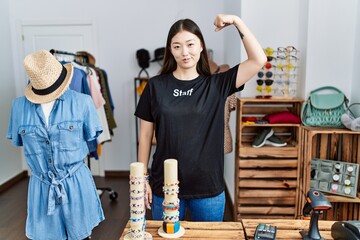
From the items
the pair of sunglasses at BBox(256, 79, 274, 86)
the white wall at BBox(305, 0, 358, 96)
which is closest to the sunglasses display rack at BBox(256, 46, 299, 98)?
the pair of sunglasses at BBox(256, 79, 274, 86)

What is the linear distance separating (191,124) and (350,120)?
1.37 meters

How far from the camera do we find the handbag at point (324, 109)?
221 cm

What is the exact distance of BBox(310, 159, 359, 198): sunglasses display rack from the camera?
2.09 m

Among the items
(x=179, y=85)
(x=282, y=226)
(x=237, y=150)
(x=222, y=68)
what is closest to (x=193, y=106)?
(x=179, y=85)

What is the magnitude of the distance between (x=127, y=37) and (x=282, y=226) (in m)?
3.23

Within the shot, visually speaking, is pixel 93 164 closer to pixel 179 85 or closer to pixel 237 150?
pixel 237 150

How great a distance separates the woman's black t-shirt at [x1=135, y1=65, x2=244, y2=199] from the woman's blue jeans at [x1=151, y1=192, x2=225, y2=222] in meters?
0.03

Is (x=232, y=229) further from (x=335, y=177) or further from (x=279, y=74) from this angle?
(x=279, y=74)

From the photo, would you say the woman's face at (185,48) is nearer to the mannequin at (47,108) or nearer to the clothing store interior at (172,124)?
the clothing store interior at (172,124)

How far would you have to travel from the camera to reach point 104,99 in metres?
3.11

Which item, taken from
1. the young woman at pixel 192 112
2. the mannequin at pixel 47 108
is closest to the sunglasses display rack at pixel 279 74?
the young woman at pixel 192 112

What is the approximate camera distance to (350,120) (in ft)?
6.80

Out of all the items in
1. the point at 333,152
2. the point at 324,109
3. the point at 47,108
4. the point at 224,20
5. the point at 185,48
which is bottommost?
the point at 333,152

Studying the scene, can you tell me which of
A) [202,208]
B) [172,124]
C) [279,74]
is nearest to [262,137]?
[279,74]
